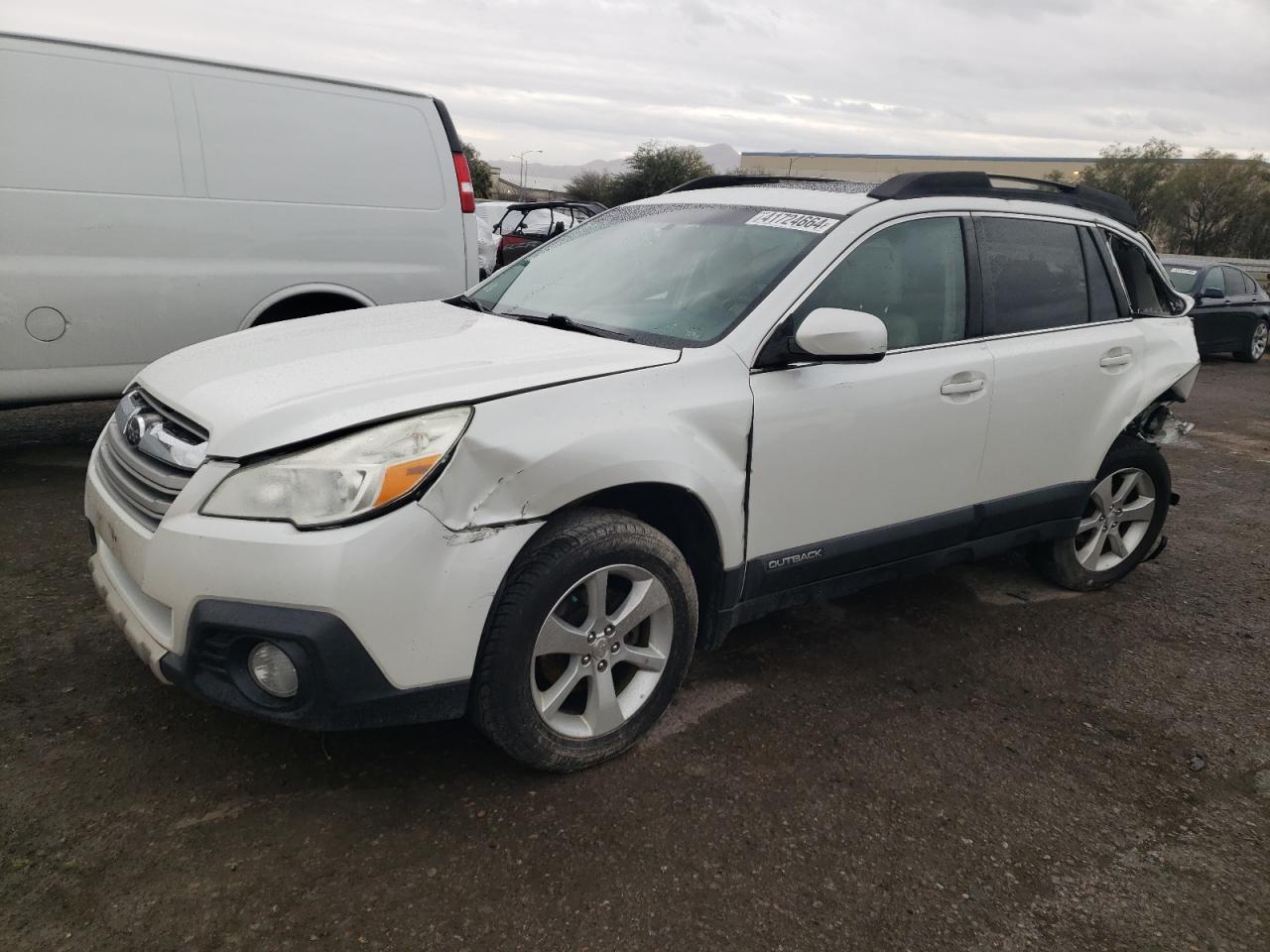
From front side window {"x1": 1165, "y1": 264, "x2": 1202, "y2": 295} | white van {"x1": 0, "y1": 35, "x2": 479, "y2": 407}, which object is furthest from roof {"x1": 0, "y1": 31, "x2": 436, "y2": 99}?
front side window {"x1": 1165, "y1": 264, "x2": 1202, "y2": 295}

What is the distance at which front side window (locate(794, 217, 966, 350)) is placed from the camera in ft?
10.0

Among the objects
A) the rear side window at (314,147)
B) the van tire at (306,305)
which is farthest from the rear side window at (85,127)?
the van tire at (306,305)

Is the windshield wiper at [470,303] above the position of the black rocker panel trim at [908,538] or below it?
above

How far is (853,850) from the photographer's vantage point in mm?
2396

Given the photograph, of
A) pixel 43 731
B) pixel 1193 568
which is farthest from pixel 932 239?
pixel 43 731

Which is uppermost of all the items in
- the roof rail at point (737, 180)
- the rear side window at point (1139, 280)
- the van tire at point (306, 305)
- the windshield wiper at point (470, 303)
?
the roof rail at point (737, 180)

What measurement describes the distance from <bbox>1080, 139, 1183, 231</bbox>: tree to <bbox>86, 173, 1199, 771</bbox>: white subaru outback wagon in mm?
45795

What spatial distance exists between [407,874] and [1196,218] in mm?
47345

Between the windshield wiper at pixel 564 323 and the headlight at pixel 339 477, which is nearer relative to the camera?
the headlight at pixel 339 477

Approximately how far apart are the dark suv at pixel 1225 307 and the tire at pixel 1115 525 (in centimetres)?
1023

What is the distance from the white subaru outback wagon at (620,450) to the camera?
2.19 meters

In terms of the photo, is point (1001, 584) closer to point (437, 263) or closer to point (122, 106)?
point (437, 263)

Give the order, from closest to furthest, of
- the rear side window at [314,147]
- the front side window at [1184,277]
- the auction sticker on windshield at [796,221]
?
1. the auction sticker on windshield at [796,221]
2. the rear side window at [314,147]
3. the front side window at [1184,277]

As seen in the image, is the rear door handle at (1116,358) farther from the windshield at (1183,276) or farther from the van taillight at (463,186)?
the windshield at (1183,276)
